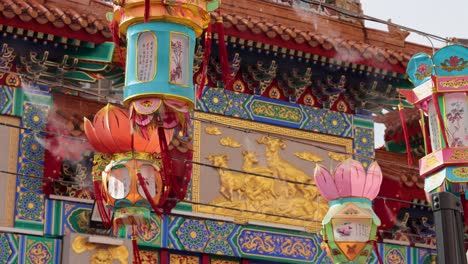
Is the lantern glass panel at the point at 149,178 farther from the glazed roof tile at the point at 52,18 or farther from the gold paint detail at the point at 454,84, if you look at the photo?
the gold paint detail at the point at 454,84

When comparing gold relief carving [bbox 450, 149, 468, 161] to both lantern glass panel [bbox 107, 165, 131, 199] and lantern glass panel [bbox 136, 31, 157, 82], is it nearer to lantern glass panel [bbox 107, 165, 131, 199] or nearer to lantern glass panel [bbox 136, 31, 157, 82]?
lantern glass panel [bbox 136, 31, 157, 82]

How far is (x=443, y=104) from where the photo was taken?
16.4 metres

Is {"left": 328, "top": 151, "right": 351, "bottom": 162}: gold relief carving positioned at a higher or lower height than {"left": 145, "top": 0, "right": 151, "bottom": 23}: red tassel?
higher

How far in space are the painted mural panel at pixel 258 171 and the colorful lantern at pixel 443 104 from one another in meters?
4.61

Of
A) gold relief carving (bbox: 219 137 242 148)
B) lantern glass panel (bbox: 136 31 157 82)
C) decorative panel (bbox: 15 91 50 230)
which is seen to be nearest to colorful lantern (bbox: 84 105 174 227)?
decorative panel (bbox: 15 91 50 230)

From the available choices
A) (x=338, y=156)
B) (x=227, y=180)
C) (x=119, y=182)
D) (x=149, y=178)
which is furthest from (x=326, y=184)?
(x=338, y=156)

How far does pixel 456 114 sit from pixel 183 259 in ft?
18.4

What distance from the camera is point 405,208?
2281 centimetres

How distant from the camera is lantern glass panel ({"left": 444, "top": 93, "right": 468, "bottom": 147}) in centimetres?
1620

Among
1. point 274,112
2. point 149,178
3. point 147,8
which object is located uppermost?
point 274,112

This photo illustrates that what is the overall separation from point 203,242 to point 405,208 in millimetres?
3909

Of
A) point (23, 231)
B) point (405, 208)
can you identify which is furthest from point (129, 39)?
point (405, 208)

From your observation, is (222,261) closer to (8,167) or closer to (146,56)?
(8,167)

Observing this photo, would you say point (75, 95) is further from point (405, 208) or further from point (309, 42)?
point (405, 208)
